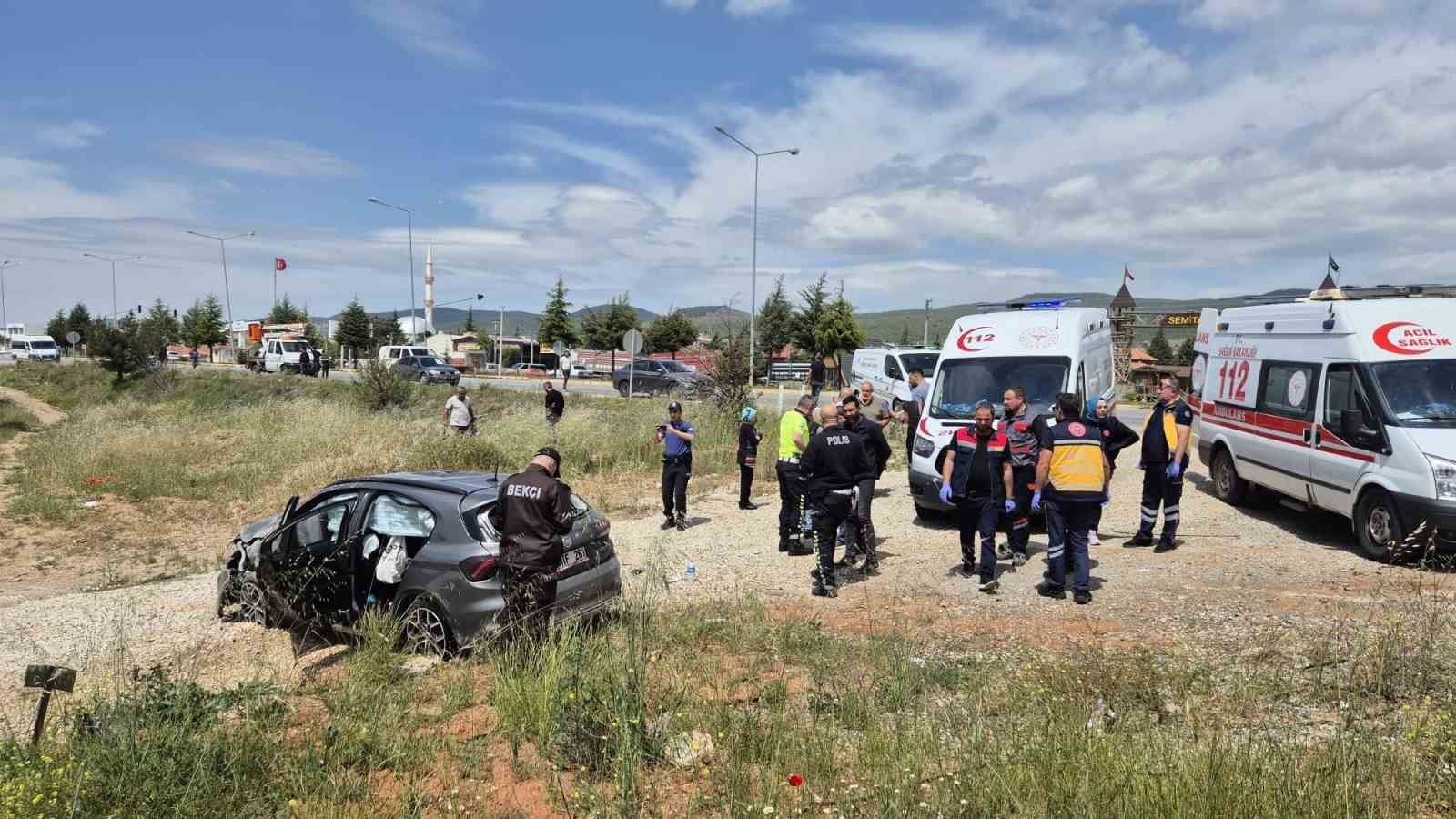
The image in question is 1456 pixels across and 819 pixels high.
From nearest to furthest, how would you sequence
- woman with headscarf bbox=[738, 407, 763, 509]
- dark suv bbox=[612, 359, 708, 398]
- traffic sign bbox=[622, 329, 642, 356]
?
woman with headscarf bbox=[738, 407, 763, 509], traffic sign bbox=[622, 329, 642, 356], dark suv bbox=[612, 359, 708, 398]

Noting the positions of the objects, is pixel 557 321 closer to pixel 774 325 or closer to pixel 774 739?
pixel 774 325

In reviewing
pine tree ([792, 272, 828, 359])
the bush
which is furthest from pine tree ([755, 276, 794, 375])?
the bush

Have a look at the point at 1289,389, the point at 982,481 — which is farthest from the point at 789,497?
the point at 1289,389

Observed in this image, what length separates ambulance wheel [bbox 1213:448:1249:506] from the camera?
11375 millimetres

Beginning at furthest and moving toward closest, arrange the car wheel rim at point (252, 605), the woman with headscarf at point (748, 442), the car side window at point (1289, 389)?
the woman with headscarf at point (748, 442) < the car side window at point (1289, 389) < the car wheel rim at point (252, 605)

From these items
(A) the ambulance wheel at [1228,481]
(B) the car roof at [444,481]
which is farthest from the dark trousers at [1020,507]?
(B) the car roof at [444,481]

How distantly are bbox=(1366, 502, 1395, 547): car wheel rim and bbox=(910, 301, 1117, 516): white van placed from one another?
3.35m

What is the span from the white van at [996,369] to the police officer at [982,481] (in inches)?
87.5

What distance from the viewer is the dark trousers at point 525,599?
5.92 m

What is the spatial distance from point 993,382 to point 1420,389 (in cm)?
427

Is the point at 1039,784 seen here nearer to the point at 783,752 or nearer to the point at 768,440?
the point at 783,752

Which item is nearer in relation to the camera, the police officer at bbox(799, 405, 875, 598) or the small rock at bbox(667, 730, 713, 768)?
the small rock at bbox(667, 730, 713, 768)

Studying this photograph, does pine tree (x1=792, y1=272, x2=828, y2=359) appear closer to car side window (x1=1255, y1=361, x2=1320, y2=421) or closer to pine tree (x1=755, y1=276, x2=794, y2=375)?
pine tree (x1=755, y1=276, x2=794, y2=375)

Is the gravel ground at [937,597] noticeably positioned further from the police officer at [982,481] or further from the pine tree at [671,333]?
the pine tree at [671,333]
